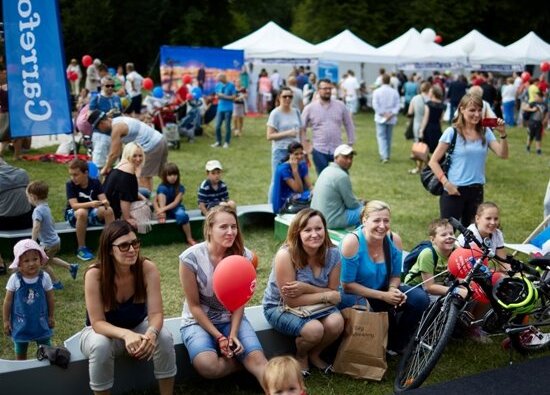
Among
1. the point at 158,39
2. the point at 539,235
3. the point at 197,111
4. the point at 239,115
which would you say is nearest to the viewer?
the point at 539,235

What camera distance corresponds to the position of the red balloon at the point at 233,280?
383cm

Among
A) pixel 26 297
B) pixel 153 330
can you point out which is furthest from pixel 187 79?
pixel 153 330

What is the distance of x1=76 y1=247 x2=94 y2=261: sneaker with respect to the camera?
6.76 m

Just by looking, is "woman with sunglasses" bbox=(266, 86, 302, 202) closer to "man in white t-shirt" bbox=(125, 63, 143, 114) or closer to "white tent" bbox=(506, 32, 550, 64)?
"man in white t-shirt" bbox=(125, 63, 143, 114)

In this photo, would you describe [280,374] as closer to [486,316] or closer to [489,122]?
[486,316]

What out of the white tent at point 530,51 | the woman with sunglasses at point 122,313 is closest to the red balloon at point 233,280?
the woman with sunglasses at point 122,313

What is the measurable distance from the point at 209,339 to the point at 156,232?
354cm

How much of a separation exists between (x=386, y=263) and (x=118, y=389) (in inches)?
79.1

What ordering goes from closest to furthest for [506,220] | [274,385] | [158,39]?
[274,385], [506,220], [158,39]

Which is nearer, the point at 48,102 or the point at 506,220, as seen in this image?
the point at 48,102

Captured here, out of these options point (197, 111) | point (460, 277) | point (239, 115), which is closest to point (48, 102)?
point (460, 277)

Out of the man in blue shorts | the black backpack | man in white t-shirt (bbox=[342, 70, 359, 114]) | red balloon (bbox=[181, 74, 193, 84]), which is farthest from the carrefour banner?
man in white t-shirt (bbox=[342, 70, 359, 114])

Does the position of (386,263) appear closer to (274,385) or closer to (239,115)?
(274,385)

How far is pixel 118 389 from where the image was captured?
3990 mm
